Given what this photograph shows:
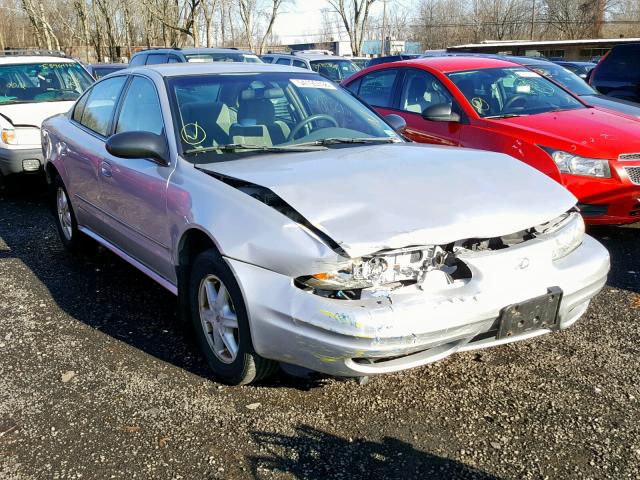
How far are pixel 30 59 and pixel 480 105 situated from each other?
21.0ft

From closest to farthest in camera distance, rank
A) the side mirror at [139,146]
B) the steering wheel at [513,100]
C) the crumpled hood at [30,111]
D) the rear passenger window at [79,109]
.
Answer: the side mirror at [139,146] → the rear passenger window at [79,109] → the steering wheel at [513,100] → the crumpled hood at [30,111]

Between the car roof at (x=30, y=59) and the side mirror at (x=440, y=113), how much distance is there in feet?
19.5

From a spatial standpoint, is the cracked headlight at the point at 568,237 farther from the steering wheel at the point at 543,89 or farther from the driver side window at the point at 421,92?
the steering wheel at the point at 543,89

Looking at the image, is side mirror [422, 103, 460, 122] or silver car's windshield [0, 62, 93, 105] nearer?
side mirror [422, 103, 460, 122]

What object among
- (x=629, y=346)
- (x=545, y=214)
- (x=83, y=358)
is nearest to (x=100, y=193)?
(x=83, y=358)

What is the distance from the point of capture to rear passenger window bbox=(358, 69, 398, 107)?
6.87 metres

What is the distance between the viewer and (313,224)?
8.86 ft

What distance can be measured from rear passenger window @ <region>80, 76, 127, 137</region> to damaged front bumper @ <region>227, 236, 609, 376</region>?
2.30 m

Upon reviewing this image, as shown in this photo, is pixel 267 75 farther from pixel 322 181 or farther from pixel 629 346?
pixel 629 346

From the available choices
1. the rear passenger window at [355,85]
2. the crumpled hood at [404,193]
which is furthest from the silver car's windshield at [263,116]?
the rear passenger window at [355,85]

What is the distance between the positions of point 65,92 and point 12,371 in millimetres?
6210

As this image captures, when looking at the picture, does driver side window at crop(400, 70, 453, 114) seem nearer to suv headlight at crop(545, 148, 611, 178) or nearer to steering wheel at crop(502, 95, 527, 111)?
steering wheel at crop(502, 95, 527, 111)

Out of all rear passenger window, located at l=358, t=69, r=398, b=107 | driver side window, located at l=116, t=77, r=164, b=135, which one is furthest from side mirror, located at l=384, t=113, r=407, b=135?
rear passenger window, located at l=358, t=69, r=398, b=107

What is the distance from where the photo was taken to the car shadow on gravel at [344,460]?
256cm
